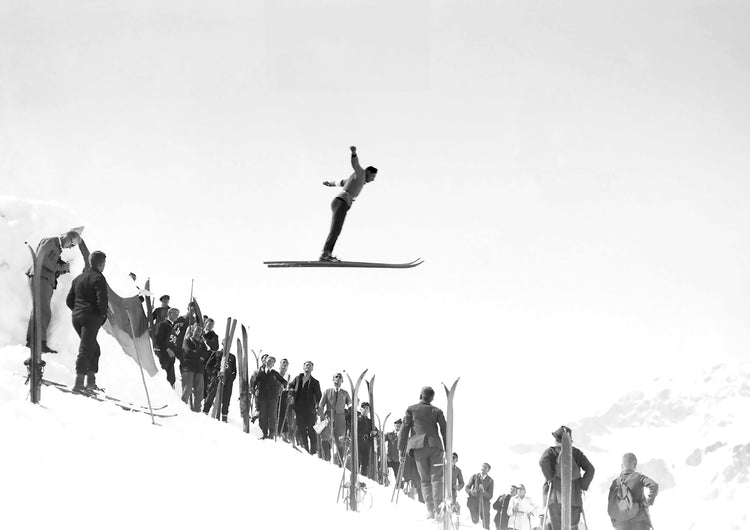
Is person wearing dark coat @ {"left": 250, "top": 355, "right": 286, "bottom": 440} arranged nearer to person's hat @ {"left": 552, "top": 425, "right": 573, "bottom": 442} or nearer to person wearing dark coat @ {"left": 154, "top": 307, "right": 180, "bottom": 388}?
person wearing dark coat @ {"left": 154, "top": 307, "right": 180, "bottom": 388}

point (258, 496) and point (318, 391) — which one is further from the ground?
point (318, 391)

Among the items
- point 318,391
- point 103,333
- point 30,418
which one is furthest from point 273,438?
point 30,418

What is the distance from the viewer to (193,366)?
44.7 ft

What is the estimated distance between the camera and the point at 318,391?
47.8 ft

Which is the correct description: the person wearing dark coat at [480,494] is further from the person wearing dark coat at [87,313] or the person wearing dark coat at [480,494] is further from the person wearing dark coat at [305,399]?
the person wearing dark coat at [87,313]

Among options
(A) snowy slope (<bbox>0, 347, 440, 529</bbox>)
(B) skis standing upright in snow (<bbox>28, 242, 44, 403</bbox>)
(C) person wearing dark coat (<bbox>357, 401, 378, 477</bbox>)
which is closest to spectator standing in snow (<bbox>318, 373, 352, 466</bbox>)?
(C) person wearing dark coat (<bbox>357, 401, 378, 477</bbox>)

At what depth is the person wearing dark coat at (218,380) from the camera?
14.7 meters

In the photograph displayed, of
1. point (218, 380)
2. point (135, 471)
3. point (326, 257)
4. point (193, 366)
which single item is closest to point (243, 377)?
point (218, 380)

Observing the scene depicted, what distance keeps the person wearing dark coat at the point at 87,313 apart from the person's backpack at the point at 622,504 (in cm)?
625

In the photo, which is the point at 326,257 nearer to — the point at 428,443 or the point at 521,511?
the point at 428,443

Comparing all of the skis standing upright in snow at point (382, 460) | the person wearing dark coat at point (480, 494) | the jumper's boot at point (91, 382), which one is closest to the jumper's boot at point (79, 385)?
the jumper's boot at point (91, 382)

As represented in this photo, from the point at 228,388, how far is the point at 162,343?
224 cm

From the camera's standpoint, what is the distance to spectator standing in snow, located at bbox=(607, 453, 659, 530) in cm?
890

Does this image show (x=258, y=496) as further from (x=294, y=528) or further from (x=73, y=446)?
(x=73, y=446)
